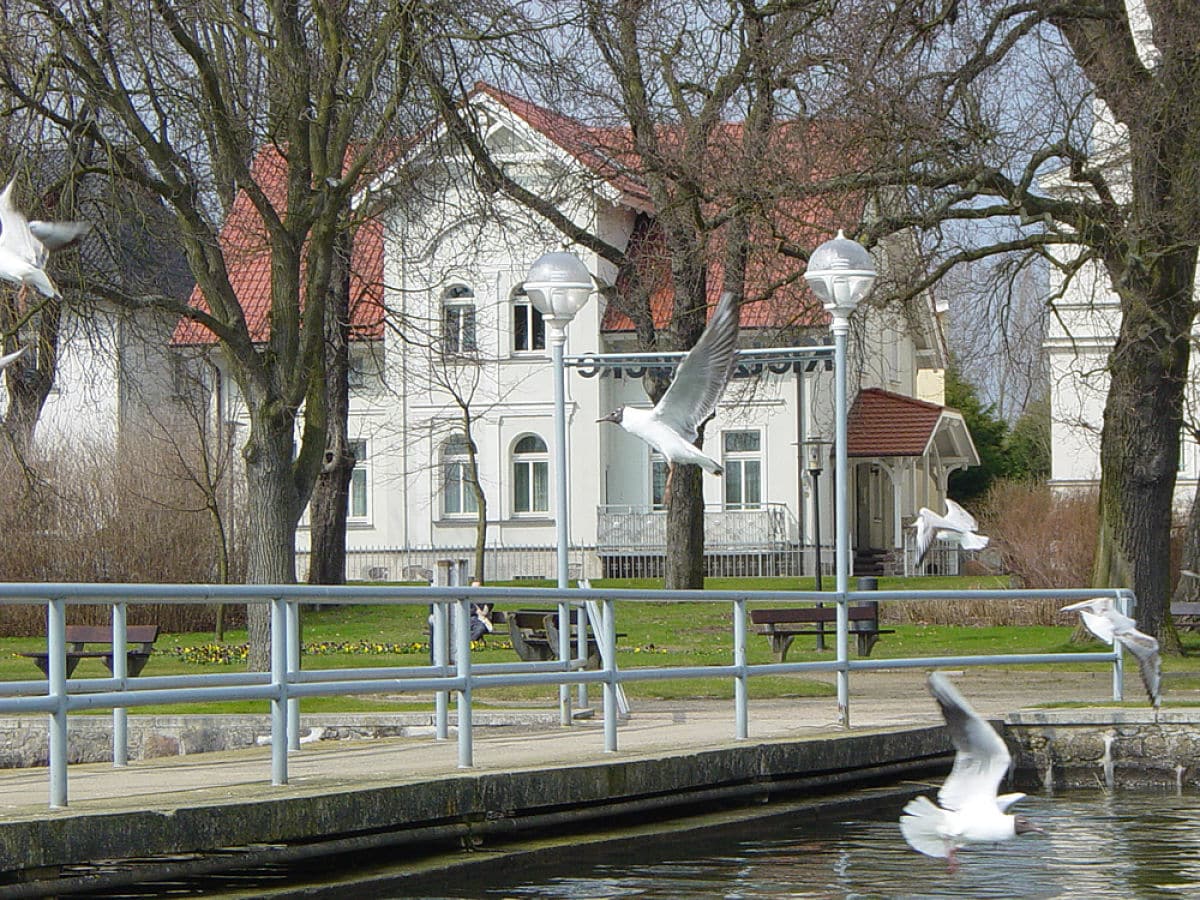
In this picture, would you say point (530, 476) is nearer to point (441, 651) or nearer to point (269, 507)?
point (269, 507)

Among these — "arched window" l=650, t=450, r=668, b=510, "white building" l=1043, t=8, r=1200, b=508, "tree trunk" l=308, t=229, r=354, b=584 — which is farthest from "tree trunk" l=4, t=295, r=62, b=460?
"arched window" l=650, t=450, r=668, b=510

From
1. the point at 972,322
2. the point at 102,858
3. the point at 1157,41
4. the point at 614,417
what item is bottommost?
the point at 102,858

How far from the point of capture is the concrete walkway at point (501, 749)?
1107cm

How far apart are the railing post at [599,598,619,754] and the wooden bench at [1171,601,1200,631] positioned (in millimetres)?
14004

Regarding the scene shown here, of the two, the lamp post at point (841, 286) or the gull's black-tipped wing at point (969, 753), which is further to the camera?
the lamp post at point (841, 286)

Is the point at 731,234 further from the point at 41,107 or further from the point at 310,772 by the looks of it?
the point at 310,772

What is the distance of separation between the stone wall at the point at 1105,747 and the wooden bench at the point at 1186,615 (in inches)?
370

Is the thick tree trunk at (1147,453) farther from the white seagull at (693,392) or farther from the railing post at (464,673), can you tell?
the railing post at (464,673)

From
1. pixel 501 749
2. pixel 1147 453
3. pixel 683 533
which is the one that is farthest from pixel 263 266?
pixel 501 749

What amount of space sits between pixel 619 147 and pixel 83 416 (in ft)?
63.8

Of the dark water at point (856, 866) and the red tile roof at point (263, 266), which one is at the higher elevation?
the red tile roof at point (263, 266)


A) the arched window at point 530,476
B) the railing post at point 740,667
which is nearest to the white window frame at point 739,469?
the arched window at point 530,476

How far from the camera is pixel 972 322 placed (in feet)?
88.5

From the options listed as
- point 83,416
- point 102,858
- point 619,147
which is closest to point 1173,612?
point 619,147
